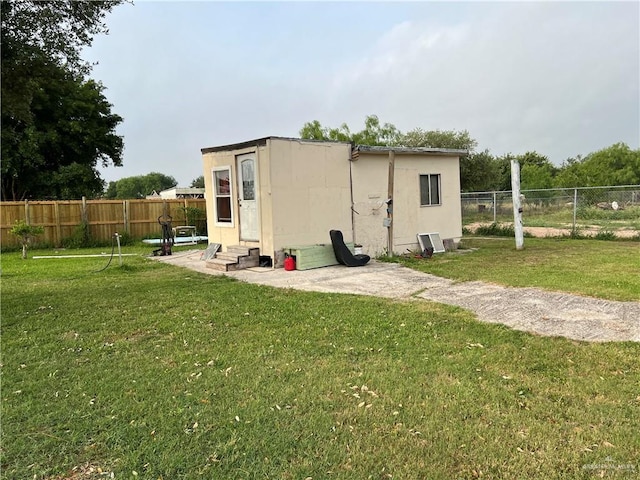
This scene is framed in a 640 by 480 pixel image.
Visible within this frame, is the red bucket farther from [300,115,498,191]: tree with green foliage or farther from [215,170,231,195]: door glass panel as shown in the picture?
[300,115,498,191]: tree with green foliage

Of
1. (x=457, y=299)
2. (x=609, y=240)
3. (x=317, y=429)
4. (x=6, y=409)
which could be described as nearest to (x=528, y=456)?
(x=317, y=429)

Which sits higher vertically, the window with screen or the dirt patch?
the window with screen

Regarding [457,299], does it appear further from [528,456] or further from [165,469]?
[165,469]

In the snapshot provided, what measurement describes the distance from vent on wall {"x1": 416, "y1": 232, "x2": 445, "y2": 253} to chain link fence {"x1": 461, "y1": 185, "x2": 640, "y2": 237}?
3700 millimetres

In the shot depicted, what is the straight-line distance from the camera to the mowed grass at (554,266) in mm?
6418

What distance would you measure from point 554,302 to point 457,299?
1163 millimetres

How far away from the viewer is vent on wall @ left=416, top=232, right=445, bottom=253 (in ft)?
36.9

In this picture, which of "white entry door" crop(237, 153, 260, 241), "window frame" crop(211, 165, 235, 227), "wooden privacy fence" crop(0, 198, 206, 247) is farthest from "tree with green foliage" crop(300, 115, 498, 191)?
"white entry door" crop(237, 153, 260, 241)

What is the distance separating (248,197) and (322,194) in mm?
1638

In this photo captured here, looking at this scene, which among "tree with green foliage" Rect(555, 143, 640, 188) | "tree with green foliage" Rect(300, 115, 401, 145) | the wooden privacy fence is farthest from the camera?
"tree with green foliage" Rect(555, 143, 640, 188)

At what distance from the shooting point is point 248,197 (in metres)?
9.70

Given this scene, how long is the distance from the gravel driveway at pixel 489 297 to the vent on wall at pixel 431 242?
2.29m

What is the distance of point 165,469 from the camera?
2.21 metres

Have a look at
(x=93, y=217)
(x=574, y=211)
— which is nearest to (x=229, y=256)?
(x=93, y=217)
